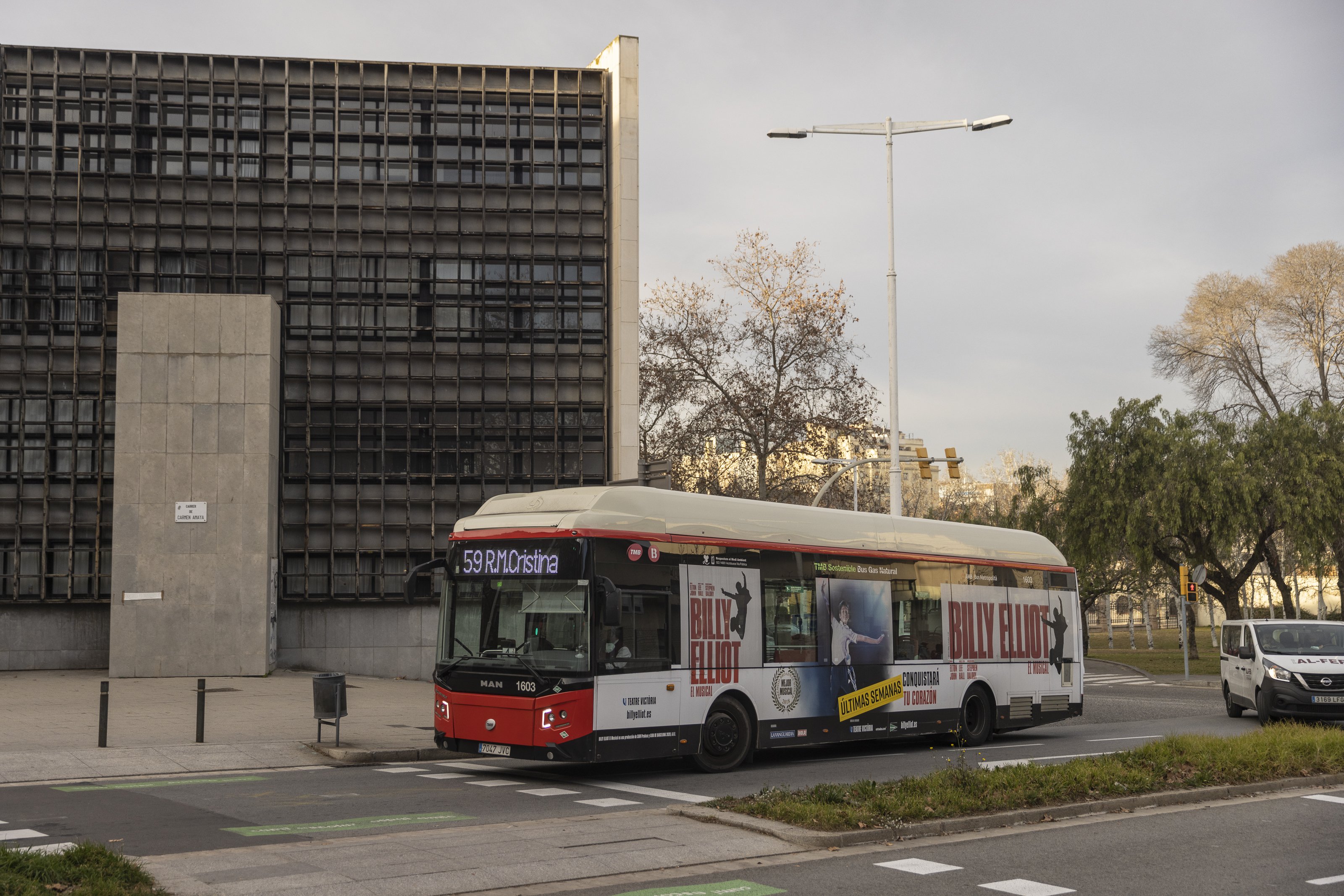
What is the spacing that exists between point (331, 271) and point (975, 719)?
19.4 meters

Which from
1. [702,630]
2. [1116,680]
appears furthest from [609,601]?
[1116,680]

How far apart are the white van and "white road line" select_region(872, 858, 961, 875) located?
40.6ft

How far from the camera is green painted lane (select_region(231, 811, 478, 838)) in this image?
9594 mm

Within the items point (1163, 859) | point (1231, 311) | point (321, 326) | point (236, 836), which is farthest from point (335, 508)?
point (1231, 311)

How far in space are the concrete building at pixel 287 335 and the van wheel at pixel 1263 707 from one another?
15.2 metres

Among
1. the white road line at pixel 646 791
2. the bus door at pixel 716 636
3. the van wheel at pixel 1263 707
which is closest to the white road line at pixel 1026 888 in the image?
the white road line at pixel 646 791

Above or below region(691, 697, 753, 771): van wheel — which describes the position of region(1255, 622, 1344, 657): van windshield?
above

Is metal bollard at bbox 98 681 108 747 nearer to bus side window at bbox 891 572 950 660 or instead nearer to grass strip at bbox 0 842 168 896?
grass strip at bbox 0 842 168 896

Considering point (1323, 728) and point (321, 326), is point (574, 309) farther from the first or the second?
point (1323, 728)

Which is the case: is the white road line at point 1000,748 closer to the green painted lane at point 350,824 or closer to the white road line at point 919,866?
the white road line at point 919,866

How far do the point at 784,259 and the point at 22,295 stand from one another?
2230 cm

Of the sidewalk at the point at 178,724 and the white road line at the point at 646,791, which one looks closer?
the white road line at the point at 646,791

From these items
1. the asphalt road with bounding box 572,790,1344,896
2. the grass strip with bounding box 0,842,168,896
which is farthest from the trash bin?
the asphalt road with bounding box 572,790,1344,896

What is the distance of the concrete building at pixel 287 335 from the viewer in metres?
27.1
